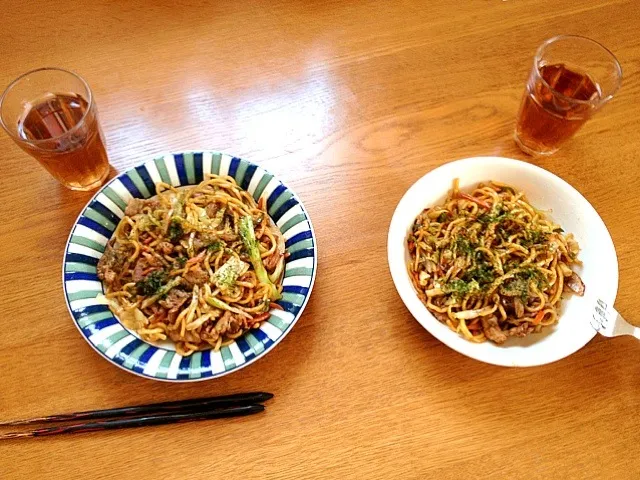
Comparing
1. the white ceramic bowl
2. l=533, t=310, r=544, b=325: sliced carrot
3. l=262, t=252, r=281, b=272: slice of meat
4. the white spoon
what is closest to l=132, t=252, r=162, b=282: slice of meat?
l=262, t=252, r=281, b=272: slice of meat

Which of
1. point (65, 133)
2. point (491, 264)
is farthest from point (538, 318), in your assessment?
point (65, 133)

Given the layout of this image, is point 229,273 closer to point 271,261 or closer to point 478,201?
point 271,261

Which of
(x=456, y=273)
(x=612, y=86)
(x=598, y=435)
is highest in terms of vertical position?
(x=612, y=86)

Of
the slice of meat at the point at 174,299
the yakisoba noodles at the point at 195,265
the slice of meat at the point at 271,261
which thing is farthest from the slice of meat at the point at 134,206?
the slice of meat at the point at 271,261

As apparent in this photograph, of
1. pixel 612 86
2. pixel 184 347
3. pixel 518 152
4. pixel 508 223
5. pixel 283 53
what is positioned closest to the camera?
pixel 184 347

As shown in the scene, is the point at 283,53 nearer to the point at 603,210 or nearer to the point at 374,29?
the point at 374,29

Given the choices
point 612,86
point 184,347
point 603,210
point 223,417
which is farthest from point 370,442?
point 612,86
